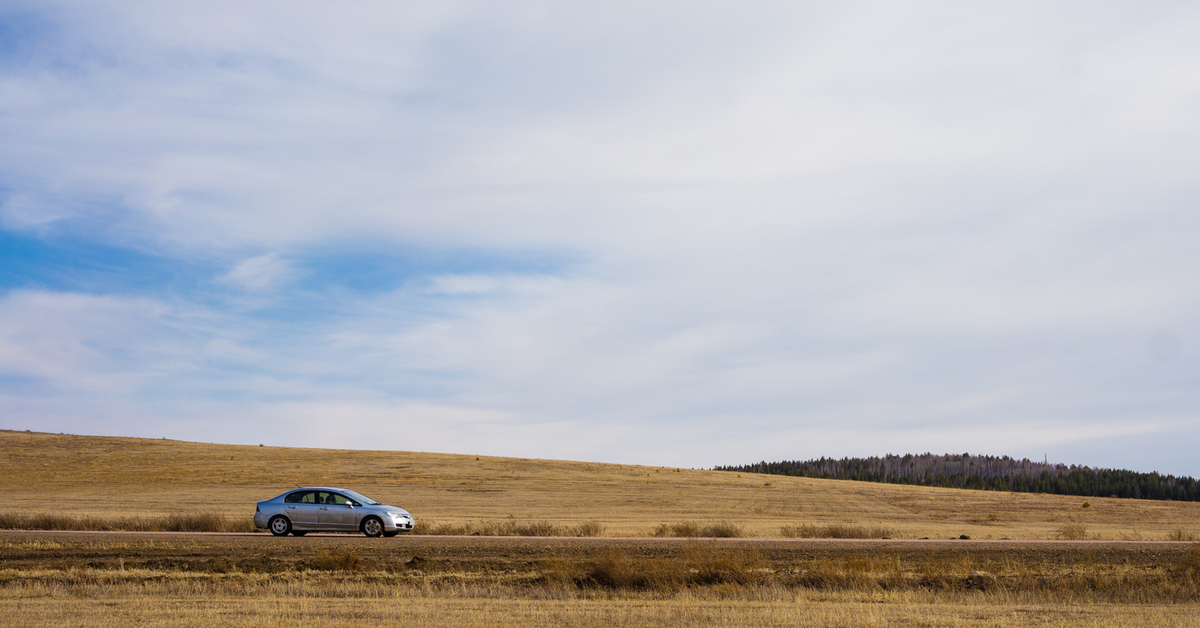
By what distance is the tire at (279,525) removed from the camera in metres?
30.6

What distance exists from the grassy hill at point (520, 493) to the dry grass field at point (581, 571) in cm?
60

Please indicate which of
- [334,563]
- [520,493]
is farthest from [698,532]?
[520,493]

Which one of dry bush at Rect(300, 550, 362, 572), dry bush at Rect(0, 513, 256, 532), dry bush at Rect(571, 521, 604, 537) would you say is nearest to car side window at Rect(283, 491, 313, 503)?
dry bush at Rect(0, 513, 256, 532)

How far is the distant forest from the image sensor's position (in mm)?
136000

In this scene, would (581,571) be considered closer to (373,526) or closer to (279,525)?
(373,526)

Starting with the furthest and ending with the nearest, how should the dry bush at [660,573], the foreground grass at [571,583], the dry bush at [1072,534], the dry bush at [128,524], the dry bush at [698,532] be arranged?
the dry bush at [1072,534] < the dry bush at [698,532] < the dry bush at [128,524] < the dry bush at [660,573] < the foreground grass at [571,583]

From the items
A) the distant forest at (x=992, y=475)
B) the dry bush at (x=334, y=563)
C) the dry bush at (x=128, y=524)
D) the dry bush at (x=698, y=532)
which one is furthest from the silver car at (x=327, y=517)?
the distant forest at (x=992, y=475)

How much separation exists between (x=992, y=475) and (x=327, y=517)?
560 ft

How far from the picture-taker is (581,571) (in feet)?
70.8

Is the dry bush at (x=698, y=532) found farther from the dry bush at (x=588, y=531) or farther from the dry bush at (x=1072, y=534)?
the dry bush at (x=1072, y=534)

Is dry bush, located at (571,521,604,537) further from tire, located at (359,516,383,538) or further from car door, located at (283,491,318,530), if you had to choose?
car door, located at (283,491,318,530)

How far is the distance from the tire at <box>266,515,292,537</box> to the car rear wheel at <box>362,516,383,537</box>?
269cm

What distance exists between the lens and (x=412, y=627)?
45.1ft

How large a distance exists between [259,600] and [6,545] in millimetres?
14726
